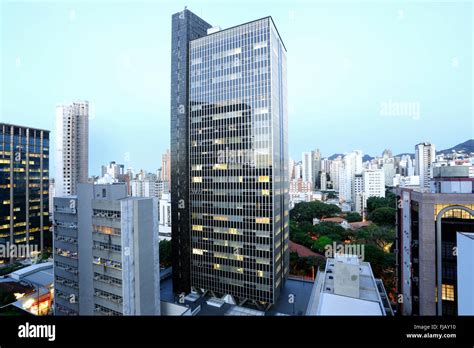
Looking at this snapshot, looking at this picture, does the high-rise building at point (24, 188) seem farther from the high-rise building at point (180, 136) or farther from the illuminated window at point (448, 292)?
the illuminated window at point (448, 292)

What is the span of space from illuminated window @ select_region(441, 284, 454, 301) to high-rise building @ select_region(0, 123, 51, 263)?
3838 centimetres

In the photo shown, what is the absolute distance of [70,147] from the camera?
1591 inches

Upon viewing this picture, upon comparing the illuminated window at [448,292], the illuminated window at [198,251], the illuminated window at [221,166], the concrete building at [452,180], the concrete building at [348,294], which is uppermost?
the illuminated window at [221,166]

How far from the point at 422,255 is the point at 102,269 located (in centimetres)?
1754

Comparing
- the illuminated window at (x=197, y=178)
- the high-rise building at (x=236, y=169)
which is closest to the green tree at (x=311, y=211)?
the high-rise building at (x=236, y=169)

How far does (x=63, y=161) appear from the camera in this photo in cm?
3969

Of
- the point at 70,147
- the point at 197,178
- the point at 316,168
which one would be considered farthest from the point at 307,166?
the point at 70,147

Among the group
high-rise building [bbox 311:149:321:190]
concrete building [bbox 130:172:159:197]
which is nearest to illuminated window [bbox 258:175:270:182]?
concrete building [bbox 130:172:159:197]

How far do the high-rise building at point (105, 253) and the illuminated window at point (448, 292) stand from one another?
613 inches

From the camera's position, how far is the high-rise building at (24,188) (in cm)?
2753

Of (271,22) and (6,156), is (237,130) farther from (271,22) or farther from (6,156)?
(6,156)

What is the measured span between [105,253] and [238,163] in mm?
12050

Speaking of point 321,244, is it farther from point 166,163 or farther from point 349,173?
point 349,173
